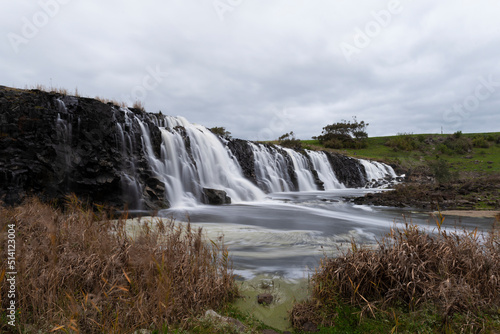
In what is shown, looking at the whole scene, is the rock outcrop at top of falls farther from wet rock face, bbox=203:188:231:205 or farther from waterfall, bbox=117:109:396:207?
wet rock face, bbox=203:188:231:205

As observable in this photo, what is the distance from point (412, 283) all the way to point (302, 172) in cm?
2881

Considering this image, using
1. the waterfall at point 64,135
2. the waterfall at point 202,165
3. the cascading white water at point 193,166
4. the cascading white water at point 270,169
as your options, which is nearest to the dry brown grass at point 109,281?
the waterfall at point 64,135

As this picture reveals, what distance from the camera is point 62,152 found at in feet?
42.0

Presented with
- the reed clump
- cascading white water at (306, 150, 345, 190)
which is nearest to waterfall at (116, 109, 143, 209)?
the reed clump

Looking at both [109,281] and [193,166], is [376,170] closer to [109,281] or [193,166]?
[193,166]

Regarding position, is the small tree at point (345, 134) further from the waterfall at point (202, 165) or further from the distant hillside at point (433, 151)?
the waterfall at point (202, 165)

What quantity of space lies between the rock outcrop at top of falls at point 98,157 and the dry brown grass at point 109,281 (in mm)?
4840

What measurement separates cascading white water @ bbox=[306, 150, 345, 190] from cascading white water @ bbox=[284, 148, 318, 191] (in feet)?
6.74

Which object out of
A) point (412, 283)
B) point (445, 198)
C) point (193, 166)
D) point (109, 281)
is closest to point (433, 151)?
point (445, 198)

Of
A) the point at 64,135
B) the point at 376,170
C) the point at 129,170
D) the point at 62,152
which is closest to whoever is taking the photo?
the point at 62,152

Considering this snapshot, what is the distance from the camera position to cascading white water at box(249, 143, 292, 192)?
86.6ft

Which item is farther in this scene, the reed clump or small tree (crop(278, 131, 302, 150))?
small tree (crop(278, 131, 302, 150))

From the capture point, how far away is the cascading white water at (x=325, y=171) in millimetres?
34312

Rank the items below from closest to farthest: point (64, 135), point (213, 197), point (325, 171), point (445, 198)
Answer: point (64, 135), point (213, 197), point (445, 198), point (325, 171)
